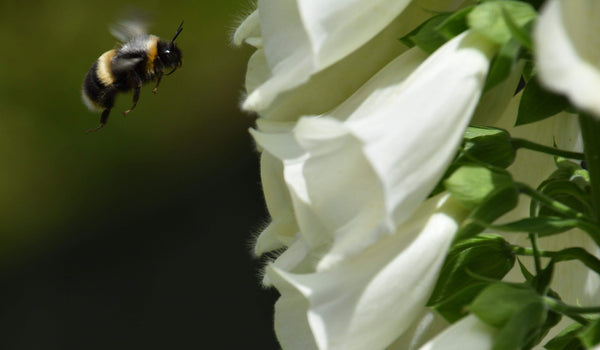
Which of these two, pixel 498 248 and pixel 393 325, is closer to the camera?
pixel 393 325

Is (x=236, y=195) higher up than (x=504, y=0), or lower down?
lower down

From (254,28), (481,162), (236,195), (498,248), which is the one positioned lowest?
(236,195)

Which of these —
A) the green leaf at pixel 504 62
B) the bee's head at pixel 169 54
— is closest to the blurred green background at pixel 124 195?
the bee's head at pixel 169 54

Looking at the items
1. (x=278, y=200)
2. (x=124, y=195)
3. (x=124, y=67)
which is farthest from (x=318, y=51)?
(x=124, y=195)

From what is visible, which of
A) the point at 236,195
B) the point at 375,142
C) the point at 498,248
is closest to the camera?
the point at 375,142

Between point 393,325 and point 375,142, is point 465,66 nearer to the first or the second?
point 375,142

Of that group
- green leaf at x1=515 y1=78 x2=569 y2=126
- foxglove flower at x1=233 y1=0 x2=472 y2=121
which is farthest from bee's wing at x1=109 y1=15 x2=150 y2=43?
green leaf at x1=515 y1=78 x2=569 y2=126

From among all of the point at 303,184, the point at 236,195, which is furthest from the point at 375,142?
the point at 236,195
